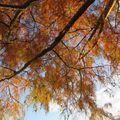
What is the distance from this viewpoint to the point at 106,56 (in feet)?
23.8

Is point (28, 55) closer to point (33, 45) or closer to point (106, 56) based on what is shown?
point (33, 45)

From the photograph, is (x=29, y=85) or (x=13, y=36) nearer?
(x=13, y=36)

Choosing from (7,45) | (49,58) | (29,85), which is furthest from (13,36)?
(29,85)

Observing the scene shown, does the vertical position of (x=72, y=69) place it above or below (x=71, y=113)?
above

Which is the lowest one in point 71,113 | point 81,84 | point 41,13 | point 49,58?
point 71,113

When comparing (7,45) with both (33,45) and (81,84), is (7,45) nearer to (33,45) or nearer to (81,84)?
(33,45)

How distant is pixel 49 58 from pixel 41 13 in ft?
2.83

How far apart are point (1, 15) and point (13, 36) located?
0.43 meters

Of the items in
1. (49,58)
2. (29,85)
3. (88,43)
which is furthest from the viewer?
(29,85)

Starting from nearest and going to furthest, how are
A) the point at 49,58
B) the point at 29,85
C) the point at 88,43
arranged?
the point at 88,43 → the point at 49,58 → the point at 29,85

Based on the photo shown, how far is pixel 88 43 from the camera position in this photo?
693 cm

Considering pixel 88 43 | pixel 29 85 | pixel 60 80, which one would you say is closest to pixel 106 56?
pixel 88 43

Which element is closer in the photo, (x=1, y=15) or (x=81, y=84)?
(x=1, y=15)

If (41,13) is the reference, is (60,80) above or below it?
below
